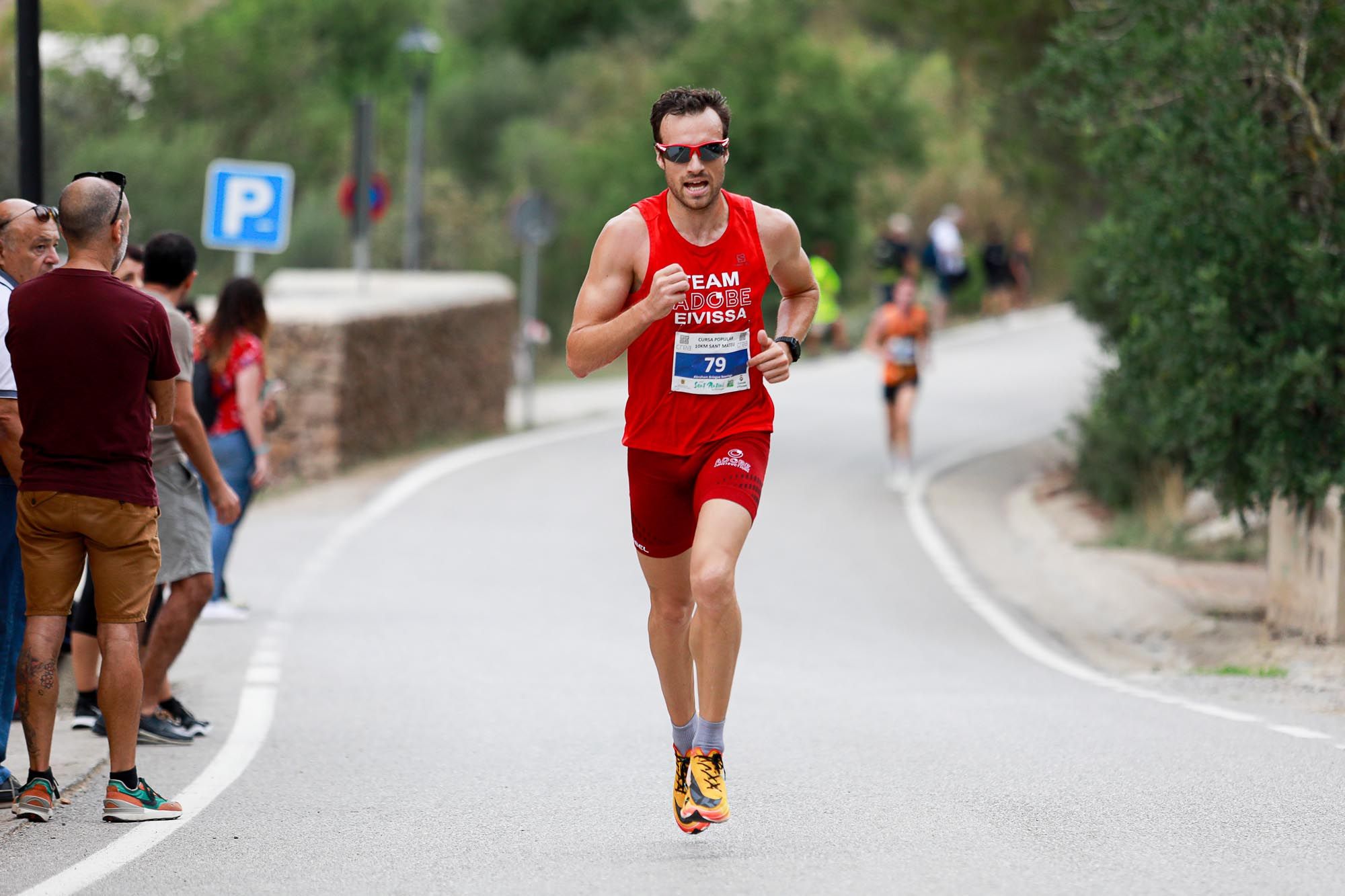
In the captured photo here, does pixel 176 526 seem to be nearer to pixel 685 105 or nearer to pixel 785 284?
pixel 785 284

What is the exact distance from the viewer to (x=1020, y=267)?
143 feet

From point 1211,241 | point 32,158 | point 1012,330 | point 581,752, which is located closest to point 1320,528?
point 1211,241

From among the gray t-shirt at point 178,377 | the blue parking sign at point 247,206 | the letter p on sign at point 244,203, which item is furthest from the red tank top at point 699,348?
the letter p on sign at point 244,203

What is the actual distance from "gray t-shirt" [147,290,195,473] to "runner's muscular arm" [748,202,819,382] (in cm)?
250

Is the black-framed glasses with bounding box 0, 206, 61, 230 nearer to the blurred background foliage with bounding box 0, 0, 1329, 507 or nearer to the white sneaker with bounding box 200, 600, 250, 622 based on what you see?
the white sneaker with bounding box 200, 600, 250, 622

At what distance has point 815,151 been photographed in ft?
143

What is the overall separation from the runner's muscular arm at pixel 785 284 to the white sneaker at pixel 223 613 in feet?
21.3

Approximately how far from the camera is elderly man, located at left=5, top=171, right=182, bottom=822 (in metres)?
6.30

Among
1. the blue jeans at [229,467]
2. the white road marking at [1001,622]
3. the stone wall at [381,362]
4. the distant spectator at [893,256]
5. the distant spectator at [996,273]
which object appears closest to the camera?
the white road marking at [1001,622]

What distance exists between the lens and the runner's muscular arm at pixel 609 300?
19.3 feet

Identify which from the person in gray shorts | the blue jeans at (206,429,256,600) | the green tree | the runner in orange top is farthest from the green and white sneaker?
the runner in orange top

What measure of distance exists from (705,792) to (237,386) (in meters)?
5.14

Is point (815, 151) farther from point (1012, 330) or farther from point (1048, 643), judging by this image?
point (1048, 643)

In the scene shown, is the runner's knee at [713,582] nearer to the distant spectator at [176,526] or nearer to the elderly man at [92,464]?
the elderly man at [92,464]
